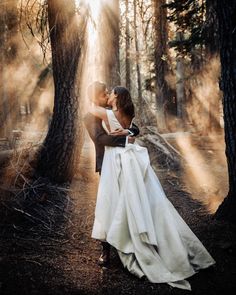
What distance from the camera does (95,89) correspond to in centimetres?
418

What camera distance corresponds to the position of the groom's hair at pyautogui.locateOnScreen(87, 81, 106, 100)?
4180mm

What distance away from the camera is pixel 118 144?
414 centimetres

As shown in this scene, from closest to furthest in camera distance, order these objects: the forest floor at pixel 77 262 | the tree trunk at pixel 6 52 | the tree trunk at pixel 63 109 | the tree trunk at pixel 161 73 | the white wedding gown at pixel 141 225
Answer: the forest floor at pixel 77 262
the white wedding gown at pixel 141 225
the tree trunk at pixel 63 109
the tree trunk at pixel 161 73
the tree trunk at pixel 6 52

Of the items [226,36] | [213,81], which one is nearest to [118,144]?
[226,36]

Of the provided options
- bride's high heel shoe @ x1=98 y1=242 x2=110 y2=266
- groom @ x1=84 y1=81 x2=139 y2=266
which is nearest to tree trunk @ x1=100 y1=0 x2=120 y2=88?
groom @ x1=84 y1=81 x2=139 y2=266

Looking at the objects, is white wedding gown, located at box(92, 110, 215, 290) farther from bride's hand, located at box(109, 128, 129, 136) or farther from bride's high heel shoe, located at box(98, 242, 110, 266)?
bride's high heel shoe, located at box(98, 242, 110, 266)

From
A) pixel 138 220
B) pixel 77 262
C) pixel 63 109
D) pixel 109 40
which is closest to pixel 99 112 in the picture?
pixel 138 220

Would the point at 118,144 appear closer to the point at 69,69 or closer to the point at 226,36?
the point at 226,36

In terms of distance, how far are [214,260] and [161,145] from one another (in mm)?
6027

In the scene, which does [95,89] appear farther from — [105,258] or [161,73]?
[161,73]

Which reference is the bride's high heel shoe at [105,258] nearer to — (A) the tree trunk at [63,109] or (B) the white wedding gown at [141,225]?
(B) the white wedding gown at [141,225]

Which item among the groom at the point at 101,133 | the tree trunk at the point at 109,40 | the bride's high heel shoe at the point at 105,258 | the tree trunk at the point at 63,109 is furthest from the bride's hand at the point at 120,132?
the tree trunk at the point at 109,40

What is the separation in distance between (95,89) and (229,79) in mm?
2140

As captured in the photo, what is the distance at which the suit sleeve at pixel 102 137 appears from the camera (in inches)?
163
